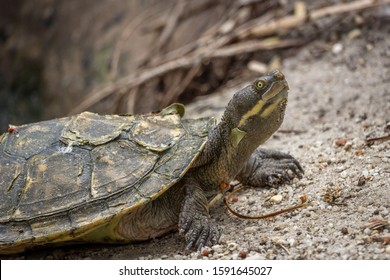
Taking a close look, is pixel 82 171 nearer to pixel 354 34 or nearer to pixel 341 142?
pixel 341 142

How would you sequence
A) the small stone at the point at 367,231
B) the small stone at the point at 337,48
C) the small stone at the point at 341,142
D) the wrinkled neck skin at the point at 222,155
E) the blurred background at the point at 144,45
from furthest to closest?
the blurred background at the point at 144,45 → the small stone at the point at 337,48 → the small stone at the point at 341,142 → the wrinkled neck skin at the point at 222,155 → the small stone at the point at 367,231

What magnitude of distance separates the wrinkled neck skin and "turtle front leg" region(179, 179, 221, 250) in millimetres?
102

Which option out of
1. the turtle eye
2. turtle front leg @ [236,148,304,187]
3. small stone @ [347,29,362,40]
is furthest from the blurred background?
the turtle eye

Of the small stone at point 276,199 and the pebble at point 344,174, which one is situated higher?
the pebble at point 344,174

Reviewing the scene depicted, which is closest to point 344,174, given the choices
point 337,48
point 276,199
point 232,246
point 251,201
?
point 276,199

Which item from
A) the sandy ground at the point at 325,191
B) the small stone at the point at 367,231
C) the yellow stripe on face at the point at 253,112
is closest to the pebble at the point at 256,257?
the sandy ground at the point at 325,191

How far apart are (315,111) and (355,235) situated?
1.97m

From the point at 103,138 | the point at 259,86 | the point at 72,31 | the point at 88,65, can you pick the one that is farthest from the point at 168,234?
the point at 72,31

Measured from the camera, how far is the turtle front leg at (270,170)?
9.45 feet

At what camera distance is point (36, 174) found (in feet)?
8.30

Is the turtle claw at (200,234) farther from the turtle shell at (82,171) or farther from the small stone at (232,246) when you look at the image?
the turtle shell at (82,171)

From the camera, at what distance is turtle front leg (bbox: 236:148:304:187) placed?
2881 mm

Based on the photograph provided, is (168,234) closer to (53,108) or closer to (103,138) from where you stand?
(103,138)

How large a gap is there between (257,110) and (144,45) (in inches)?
151
